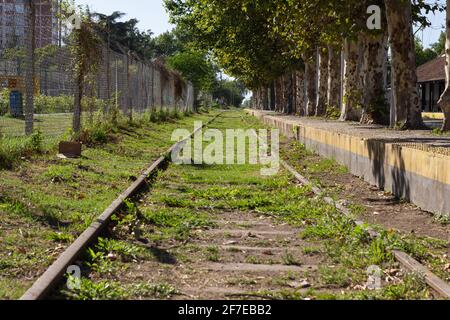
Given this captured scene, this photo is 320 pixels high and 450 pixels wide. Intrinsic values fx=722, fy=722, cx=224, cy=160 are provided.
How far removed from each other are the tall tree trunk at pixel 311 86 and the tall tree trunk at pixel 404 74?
23298mm

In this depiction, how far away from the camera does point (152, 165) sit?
1453 centimetres

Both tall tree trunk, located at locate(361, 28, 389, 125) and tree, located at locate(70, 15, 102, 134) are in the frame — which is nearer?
tree, located at locate(70, 15, 102, 134)

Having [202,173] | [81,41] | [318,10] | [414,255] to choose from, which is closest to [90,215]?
[414,255]

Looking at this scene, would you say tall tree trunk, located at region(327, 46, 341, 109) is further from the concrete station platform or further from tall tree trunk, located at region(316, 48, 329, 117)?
the concrete station platform

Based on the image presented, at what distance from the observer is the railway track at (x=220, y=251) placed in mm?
5527

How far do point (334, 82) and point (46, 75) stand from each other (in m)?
20.6

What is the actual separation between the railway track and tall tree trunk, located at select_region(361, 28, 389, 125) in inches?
497

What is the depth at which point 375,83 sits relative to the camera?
77.7 ft

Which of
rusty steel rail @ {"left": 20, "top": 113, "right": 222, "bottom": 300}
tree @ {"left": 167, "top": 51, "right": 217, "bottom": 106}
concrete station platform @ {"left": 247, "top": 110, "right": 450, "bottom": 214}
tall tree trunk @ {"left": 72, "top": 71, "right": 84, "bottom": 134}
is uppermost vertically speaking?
tree @ {"left": 167, "top": 51, "right": 217, "bottom": 106}

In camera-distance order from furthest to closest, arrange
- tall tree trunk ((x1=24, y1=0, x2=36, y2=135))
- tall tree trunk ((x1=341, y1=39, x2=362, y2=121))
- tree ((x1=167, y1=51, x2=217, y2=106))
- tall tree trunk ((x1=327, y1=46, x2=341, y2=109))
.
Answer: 1. tree ((x1=167, y1=51, x2=217, y2=106))
2. tall tree trunk ((x1=327, y1=46, x2=341, y2=109))
3. tall tree trunk ((x1=341, y1=39, x2=362, y2=121))
4. tall tree trunk ((x1=24, y1=0, x2=36, y2=135))

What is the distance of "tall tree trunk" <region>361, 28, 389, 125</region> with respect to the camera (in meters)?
23.5

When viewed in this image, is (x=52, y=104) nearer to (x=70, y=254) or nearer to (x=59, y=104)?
(x=59, y=104)

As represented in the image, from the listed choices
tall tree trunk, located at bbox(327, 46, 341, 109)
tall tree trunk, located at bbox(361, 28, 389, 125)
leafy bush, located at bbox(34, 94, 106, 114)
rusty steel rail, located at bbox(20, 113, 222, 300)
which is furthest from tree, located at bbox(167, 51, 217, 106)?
rusty steel rail, located at bbox(20, 113, 222, 300)
